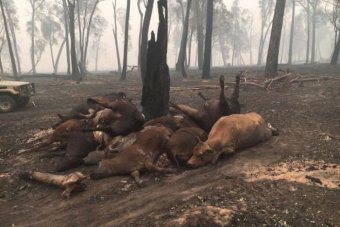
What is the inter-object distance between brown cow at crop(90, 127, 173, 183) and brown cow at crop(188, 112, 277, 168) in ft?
2.21

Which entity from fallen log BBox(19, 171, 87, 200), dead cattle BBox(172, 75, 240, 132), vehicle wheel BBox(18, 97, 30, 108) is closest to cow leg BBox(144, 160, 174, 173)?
fallen log BBox(19, 171, 87, 200)

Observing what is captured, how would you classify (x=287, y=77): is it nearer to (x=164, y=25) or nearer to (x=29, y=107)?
(x=164, y=25)

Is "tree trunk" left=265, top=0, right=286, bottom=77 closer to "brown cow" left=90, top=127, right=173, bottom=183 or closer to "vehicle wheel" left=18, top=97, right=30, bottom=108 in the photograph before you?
"vehicle wheel" left=18, top=97, right=30, bottom=108

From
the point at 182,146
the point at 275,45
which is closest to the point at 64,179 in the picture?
the point at 182,146

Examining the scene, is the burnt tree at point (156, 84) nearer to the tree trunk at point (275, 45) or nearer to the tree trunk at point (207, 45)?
the tree trunk at point (275, 45)

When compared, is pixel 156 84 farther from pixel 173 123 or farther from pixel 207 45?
pixel 207 45

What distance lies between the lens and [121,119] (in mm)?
9180

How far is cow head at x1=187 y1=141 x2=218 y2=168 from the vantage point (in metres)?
7.94

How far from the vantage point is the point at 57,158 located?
9469mm

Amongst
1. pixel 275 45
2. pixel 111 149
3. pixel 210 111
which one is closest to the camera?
pixel 111 149

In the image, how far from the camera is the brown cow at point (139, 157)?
7.82 m

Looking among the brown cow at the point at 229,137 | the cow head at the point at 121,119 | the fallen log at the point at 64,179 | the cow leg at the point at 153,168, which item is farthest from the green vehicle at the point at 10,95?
the cow leg at the point at 153,168

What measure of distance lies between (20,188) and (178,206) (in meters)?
3.61

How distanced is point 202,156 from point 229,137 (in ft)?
2.83
